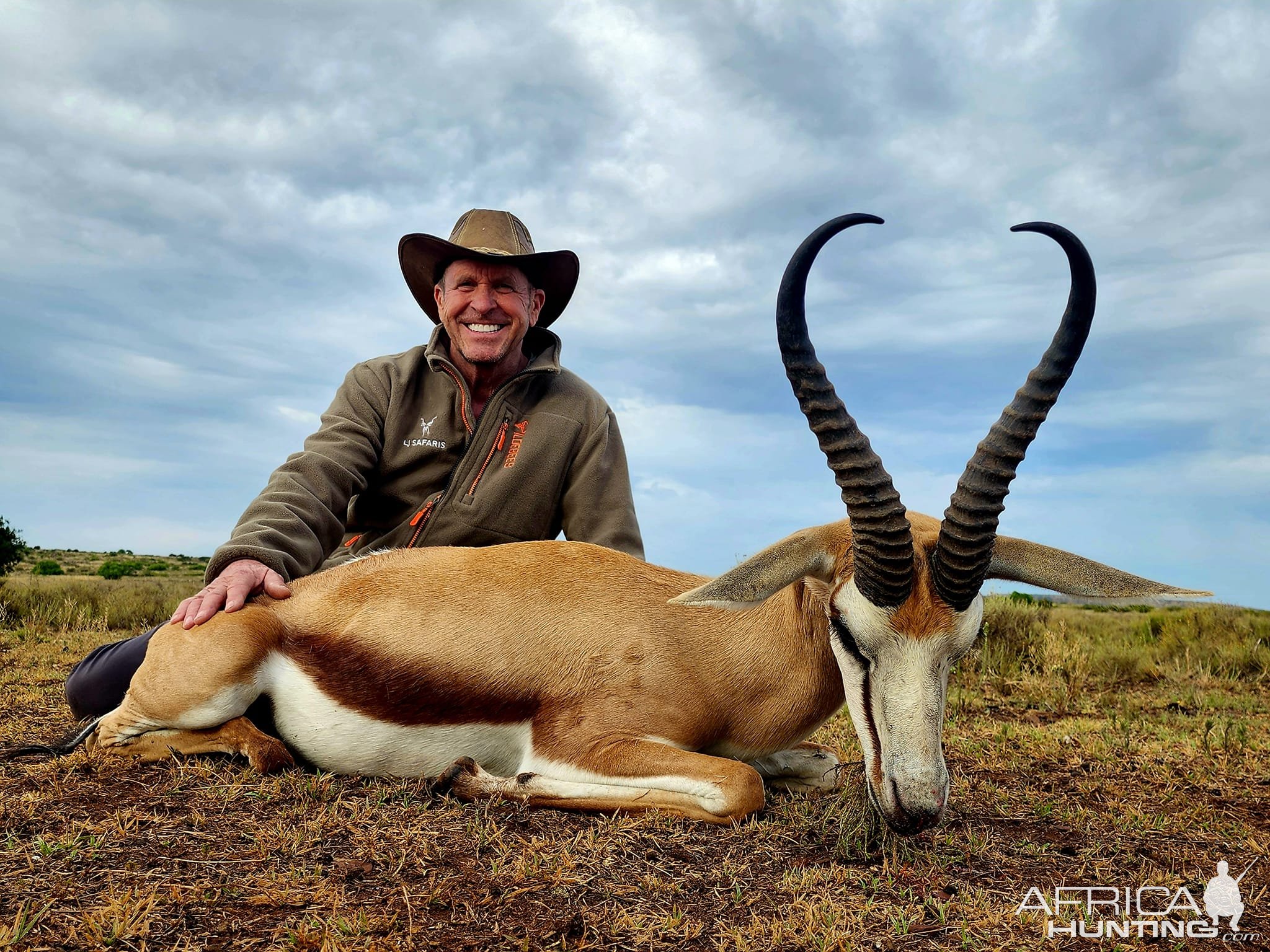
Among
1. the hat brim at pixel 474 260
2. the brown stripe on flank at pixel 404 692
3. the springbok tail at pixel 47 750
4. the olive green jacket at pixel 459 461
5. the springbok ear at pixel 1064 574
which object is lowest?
the springbok tail at pixel 47 750

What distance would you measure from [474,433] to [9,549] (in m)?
19.4

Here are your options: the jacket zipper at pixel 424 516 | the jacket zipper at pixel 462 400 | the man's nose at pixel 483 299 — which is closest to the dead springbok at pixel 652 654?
the jacket zipper at pixel 424 516

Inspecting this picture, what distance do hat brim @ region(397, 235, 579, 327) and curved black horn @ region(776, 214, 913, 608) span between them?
11.8ft

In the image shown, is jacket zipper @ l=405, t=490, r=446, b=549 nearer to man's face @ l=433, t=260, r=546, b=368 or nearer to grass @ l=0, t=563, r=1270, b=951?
man's face @ l=433, t=260, r=546, b=368

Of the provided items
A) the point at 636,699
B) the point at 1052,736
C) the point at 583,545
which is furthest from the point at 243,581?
the point at 1052,736

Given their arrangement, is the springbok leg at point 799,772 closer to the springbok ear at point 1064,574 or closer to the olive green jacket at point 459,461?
the springbok ear at point 1064,574

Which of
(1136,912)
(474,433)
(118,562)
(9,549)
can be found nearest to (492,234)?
(474,433)

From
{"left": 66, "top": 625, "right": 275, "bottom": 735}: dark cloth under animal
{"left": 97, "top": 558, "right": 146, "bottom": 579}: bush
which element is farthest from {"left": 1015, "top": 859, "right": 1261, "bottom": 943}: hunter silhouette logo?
{"left": 97, "top": 558, "right": 146, "bottom": 579}: bush

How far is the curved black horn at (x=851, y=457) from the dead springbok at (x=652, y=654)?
0.01m

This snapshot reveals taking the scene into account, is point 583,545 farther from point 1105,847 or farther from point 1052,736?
point 1052,736

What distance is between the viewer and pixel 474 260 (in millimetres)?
7266

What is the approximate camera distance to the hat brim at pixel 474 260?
721 centimetres

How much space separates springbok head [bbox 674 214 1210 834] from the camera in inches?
145

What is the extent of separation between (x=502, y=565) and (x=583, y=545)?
51cm
